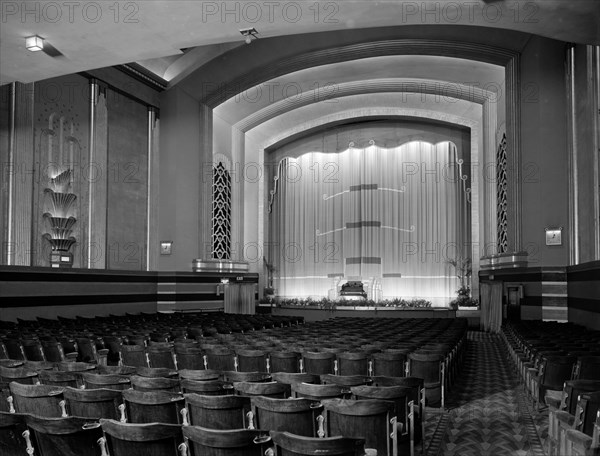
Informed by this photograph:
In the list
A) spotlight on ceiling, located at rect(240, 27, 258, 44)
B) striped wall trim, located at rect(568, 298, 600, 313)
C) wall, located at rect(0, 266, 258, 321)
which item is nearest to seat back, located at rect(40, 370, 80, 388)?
spotlight on ceiling, located at rect(240, 27, 258, 44)

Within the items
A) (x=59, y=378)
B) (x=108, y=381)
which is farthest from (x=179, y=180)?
(x=108, y=381)

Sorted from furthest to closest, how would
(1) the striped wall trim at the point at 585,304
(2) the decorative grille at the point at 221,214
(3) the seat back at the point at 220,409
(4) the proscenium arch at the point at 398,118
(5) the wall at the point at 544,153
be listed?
(4) the proscenium arch at the point at 398,118 < (2) the decorative grille at the point at 221,214 < (5) the wall at the point at 544,153 < (1) the striped wall trim at the point at 585,304 < (3) the seat back at the point at 220,409

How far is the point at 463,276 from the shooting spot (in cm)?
2202

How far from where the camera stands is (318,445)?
9.24ft

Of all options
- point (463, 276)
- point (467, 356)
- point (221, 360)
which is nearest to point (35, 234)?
point (221, 360)

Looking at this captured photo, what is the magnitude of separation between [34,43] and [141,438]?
9.09m

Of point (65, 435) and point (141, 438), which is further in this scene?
point (65, 435)

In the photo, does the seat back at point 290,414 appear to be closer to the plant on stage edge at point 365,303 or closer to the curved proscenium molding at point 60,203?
the curved proscenium molding at point 60,203

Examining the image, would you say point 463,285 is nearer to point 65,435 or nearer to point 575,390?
point 575,390

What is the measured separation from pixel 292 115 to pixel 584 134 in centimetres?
1251

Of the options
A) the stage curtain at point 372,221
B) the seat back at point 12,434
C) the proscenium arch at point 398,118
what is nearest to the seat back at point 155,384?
the seat back at point 12,434

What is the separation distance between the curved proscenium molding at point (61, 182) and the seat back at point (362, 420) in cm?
1320

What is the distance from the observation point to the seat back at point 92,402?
4051 millimetres

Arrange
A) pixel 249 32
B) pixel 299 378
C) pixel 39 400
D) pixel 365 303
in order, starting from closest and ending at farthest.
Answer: pixel 39 400
pixel 299 378
pixel 249 32
pixel 365 303
